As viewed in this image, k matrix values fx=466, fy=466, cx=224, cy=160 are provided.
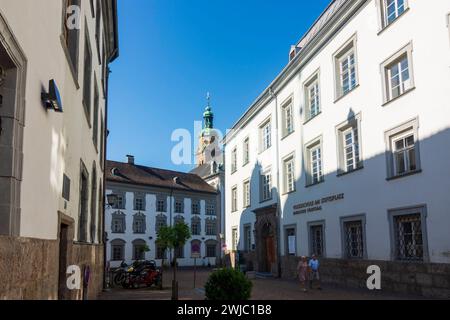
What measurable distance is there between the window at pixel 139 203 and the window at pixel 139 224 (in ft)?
2.41

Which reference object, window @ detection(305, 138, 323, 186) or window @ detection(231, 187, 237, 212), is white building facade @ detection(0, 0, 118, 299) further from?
window @ detection(231, 187, 237, 212)

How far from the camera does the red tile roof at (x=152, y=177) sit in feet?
174

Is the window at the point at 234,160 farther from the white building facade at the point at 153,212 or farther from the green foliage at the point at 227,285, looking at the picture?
the green foliage at the point at 227,285

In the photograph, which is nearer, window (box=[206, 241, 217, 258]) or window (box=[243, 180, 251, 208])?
window (box=[243, 180, 251, 208])

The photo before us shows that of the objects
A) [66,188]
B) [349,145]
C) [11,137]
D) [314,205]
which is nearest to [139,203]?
[314,205]

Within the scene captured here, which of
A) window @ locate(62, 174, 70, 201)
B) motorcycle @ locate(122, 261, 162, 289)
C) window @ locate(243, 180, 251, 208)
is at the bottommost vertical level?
motorcycle @ locate(122, 261, 162, 289)

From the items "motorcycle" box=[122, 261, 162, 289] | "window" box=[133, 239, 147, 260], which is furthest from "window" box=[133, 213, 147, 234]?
"motorcycle" box=[122, 261, 162, 289]

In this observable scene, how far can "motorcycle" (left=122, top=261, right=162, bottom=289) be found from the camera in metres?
23.3

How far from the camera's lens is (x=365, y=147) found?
1831cm

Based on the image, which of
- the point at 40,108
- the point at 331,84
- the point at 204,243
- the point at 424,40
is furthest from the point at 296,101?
the point at 204,243

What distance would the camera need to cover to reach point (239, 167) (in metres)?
36.6

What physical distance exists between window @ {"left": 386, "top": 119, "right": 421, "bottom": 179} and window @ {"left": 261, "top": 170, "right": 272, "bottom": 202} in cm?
1340

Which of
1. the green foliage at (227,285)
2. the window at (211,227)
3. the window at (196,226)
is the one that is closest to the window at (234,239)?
the window at (196,226)

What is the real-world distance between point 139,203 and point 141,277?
30738 mm
